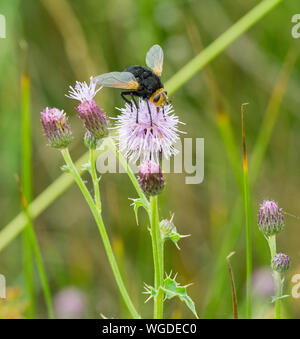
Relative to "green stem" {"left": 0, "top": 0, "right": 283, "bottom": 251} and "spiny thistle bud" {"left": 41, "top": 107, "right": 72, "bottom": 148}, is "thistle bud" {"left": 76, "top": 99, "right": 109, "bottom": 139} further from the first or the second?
"green stem" {"left": 0, "top": 0, "right": 283, "bottom": 251}

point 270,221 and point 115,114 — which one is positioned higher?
point 115,114

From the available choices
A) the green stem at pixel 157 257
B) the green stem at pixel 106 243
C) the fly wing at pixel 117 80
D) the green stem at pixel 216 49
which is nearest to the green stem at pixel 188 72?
the green stem at pixel 216 49

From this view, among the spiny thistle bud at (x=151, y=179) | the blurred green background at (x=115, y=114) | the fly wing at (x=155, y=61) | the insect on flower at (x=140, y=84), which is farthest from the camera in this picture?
the blurred green background at (x=115, y=114)

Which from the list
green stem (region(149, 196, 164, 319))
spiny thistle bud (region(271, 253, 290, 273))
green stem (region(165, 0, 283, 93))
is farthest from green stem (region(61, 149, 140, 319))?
green stem (region(165, 0, 283, 93))

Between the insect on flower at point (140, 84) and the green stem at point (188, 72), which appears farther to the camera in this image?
the green stem at point (188, 72)

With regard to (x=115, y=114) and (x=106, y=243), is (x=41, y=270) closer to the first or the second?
(x=106, y=243)

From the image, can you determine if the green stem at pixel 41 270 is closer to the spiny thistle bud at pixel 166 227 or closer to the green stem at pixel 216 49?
the spiny thistle bud at pixel 166 227

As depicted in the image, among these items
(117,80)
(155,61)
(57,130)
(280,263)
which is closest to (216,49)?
(155,61)
